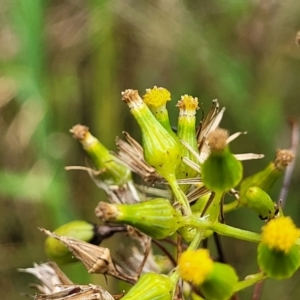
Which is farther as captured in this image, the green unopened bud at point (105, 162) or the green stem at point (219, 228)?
the green unopened bud at point (105, 162)

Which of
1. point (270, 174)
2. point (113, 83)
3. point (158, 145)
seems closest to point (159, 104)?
point (158, 145)

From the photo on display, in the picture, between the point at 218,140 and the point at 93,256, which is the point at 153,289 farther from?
the point at 218,140

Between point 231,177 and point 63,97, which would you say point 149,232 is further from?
point 63,97

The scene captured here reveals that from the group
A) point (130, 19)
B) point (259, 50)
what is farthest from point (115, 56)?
point (259, 50)

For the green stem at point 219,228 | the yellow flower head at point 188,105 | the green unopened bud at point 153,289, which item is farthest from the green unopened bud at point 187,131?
the green unopened bud at point 153,289

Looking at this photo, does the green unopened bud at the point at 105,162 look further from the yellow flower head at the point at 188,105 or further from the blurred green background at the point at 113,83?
the blurred green background at the point at 113,83

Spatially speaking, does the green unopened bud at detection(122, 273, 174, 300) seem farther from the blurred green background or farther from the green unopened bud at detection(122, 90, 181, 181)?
the blurred green background

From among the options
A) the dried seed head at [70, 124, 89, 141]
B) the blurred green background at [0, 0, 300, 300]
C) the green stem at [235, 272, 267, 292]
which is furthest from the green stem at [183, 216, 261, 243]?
the blurred green background at [0, 0, 300, 300]

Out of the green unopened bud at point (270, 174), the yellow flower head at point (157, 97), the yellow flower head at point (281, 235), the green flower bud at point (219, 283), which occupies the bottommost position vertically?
the green flower bud at point (219, 283)

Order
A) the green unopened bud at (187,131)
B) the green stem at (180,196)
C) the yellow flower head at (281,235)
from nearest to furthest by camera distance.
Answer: the yellow flower head at (281,235)
the green stem at (180,196)
the green unopened bud at (187,131)
